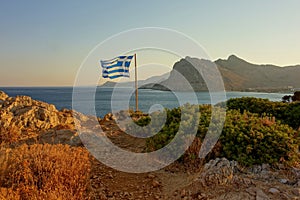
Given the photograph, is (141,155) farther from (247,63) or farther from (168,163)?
(247,63)

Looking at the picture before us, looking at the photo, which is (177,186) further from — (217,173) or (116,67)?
(116,67)

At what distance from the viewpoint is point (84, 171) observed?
14.1ft

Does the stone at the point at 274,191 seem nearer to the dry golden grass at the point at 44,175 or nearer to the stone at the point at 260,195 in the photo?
the stone at the point at 260,195

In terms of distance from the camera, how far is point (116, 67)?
38.8 ft

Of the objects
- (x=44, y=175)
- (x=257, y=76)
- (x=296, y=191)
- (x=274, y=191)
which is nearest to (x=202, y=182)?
(x=274, y=191)

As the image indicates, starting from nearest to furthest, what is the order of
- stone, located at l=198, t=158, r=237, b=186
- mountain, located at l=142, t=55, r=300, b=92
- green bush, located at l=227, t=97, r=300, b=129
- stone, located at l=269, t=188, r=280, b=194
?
stone, located at l=269, t=188, r=280, b=194, stone, located at l=198, t=158, r=237, b=186, green bush, located at l=227, t=97, r=300, b=129, mountain, located at l=142, t=55, r=300, b=92

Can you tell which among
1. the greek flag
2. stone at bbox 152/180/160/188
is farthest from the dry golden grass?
the greek flag

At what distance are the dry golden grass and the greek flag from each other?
7.57 metres

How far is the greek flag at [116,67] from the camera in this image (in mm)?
11723

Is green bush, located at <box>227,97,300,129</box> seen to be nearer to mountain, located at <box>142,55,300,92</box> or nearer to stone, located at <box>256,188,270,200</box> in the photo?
stone, located at <box>256,188,270,200</box>

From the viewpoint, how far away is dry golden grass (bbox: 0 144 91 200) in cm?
351

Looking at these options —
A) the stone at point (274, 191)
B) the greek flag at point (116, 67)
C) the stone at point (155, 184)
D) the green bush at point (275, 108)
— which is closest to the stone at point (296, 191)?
the stone at point (274, 191)

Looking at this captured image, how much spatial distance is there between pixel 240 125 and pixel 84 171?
3.60 meters

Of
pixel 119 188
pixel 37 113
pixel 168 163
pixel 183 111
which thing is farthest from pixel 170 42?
pixel 37 113
